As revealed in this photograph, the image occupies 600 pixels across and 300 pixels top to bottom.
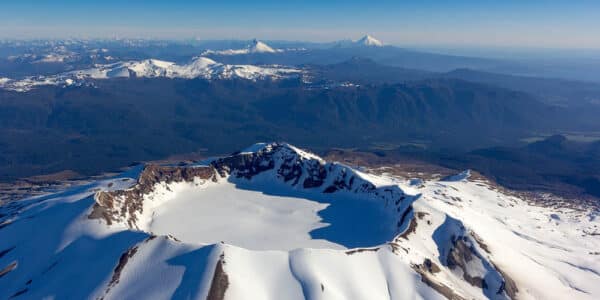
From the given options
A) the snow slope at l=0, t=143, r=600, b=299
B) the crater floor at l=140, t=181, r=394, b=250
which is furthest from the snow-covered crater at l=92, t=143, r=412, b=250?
the snow slope at l=0, t=143, r=600, b=299

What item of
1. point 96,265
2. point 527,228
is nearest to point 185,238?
point 96,265

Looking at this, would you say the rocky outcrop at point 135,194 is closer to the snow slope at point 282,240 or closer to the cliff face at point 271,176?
the cliff face at point 271,176

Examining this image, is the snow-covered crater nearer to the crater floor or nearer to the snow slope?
the crater floor

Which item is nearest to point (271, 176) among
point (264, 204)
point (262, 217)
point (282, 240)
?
point (264, 204)

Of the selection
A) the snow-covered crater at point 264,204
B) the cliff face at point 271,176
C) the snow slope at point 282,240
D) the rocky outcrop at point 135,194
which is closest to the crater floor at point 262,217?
the snow-covered crater at point 264,204

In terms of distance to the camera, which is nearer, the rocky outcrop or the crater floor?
the crater floor

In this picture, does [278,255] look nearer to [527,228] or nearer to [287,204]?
[287,204]

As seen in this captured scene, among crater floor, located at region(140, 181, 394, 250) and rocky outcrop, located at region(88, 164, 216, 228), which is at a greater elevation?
rocky outcrop, located at region(88, 164, 216, 228)

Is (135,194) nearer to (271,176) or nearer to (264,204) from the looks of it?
(264,204)
